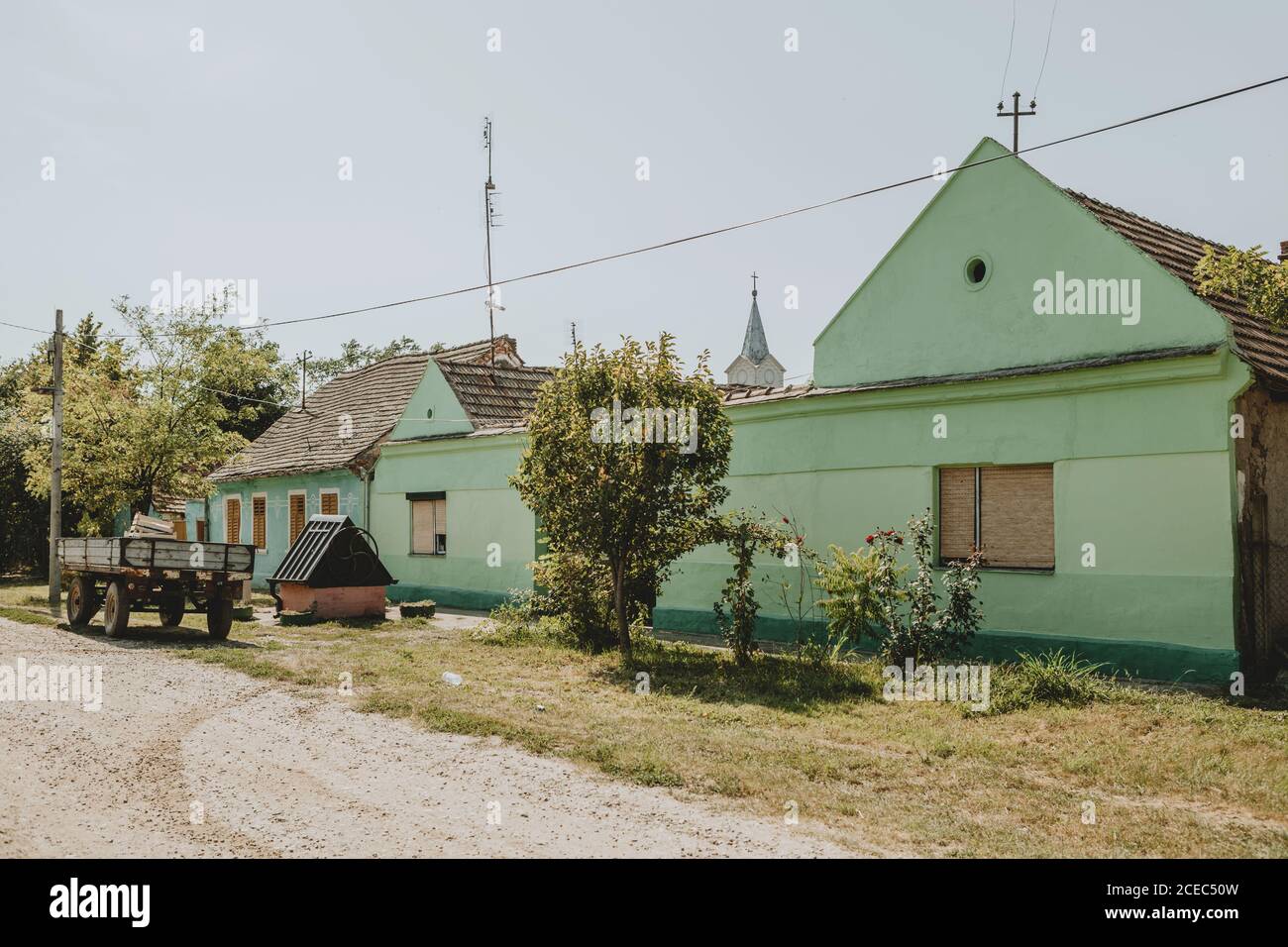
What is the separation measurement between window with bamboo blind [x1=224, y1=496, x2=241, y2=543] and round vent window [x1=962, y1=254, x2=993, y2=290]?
71.8 ft

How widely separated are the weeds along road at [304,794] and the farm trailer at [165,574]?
15.4 feet

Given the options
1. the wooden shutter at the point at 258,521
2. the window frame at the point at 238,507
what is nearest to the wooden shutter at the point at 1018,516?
the wooden shutter at the point at 258,521

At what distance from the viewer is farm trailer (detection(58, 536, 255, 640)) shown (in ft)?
46.7

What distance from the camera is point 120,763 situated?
24.0 ft

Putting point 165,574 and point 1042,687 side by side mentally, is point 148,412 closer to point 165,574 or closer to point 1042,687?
point 165,574

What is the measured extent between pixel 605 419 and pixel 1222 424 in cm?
676

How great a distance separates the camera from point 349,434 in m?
24.4

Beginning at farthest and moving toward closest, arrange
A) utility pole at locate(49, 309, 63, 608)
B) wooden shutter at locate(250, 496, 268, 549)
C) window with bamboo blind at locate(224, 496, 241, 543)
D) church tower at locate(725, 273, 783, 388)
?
1. church tower at locate(725, 273, 783, 388)
2. window with bamboo blind at locate(224, 496, 241, 543)
3. wooden shutter at locate(250, 496, 268, 549)
4. utility pole at locate(49, 309, 63, 608)

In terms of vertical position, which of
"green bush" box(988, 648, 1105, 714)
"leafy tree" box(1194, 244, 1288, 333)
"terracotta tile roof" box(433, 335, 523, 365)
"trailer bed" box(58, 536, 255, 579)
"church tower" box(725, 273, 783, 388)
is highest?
"church tower" box(725, 273, 783, 388)

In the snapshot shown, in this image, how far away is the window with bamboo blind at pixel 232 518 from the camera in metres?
28.0

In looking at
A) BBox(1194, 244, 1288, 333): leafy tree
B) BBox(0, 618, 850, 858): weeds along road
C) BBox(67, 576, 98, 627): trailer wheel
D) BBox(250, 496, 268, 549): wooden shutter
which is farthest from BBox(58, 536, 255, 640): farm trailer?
BBox(1194, 244, 1288, 333): leafy tree

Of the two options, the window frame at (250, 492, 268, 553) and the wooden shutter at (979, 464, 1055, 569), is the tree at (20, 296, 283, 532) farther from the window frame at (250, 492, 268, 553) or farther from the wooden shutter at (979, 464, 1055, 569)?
the wooden shutter at (979, 464, 1055, 569)

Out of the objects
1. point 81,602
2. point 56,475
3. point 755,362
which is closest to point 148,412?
point 56,475
